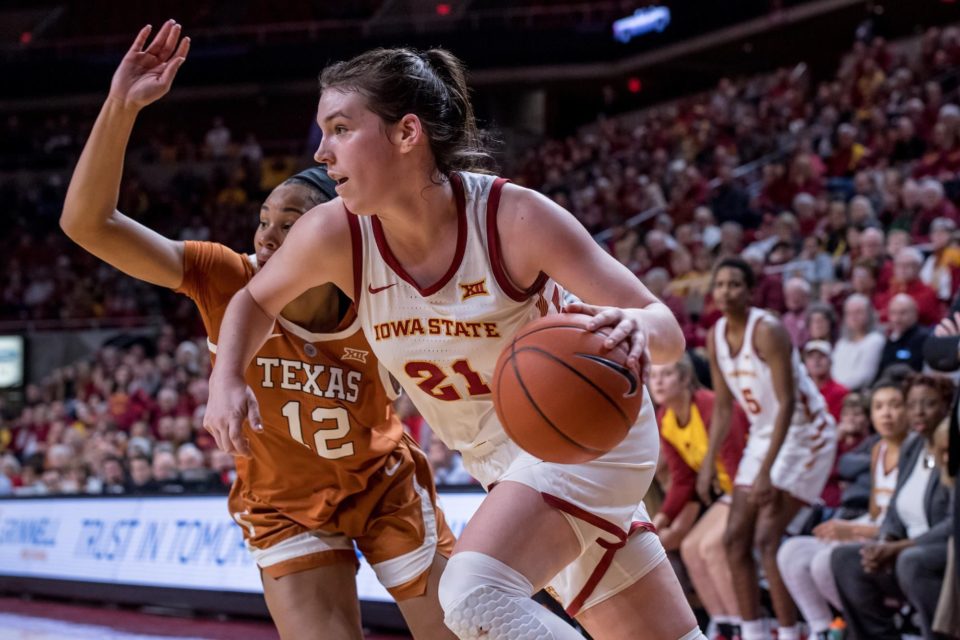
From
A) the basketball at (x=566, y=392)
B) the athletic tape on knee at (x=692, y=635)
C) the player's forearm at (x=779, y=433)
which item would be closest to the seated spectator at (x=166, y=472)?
the player's forearm at (x=779, y=433)

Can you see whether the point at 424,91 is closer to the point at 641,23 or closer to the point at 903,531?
the point at 903,531

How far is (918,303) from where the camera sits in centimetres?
739

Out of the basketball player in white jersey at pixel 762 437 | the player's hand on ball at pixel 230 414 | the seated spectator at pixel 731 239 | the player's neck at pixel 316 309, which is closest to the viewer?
the player's hand on ball at pixel 230 414

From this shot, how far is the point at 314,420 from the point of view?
307 cm

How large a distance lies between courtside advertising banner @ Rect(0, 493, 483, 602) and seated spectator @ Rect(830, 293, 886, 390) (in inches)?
99.9

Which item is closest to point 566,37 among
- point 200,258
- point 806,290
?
point 806,290

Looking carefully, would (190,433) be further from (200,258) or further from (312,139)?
(312,139)

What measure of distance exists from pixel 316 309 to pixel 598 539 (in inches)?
40.4

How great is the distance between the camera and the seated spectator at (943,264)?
7652mm

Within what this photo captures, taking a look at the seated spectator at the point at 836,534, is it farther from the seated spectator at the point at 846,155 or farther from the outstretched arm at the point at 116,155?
the seated spectator at the point at 846,155

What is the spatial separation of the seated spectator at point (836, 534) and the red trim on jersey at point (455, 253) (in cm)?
349

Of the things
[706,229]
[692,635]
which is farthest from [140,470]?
[692,635]

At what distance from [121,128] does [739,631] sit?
4350 millimetres

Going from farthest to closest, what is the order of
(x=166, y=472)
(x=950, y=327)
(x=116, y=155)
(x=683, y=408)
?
(x=166, y=472)
(x=683, y=408)
(x=950, y=327)
(x=116, y=155)
